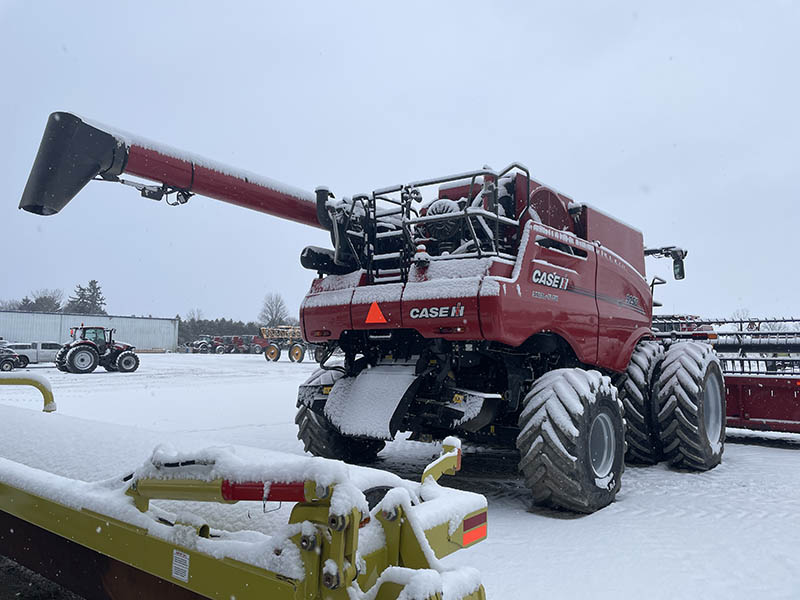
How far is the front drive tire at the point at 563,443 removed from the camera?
4.10 m

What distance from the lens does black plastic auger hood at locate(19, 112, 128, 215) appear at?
3.96m

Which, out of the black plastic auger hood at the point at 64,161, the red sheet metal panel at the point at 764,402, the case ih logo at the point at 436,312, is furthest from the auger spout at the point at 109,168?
the red sheet metal panel at the point at 764,402

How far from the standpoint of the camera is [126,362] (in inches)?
875

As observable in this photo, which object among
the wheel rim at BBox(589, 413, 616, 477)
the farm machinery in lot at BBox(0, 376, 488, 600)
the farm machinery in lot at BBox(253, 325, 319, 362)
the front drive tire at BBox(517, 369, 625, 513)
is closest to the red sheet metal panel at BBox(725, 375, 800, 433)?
the wheel rim at BBox(589, 413, 616, 477)

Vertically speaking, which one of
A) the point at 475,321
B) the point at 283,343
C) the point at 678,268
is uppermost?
the point at 678,268

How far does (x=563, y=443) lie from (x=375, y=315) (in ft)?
5.74

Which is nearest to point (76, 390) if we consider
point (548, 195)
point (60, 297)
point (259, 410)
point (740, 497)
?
point (259, 410)

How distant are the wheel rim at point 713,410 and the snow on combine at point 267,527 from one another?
5.38m

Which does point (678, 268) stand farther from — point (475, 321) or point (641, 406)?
point (475, 321)

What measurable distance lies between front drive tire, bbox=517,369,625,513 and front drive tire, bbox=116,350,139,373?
20.6m

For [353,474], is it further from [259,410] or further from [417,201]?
[259,410]

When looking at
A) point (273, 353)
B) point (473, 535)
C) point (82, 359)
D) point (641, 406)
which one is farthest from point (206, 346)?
point (473, 535)

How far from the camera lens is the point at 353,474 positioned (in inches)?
68.7

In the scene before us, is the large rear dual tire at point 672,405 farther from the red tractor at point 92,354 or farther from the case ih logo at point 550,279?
the red tractor at point 92,354
